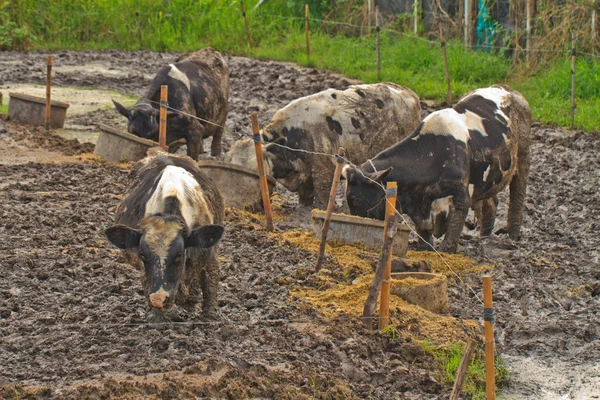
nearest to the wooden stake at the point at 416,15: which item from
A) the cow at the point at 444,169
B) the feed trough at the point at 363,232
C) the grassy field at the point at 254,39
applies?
the grassy field at the point at 254,39

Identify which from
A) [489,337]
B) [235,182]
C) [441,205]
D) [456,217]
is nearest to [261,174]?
[235,182]

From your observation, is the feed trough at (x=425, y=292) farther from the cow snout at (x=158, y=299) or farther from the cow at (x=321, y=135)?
the cow at (x=321, y=135)

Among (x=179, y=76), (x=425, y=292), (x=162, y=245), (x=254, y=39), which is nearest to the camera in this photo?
(x=162, y=245)

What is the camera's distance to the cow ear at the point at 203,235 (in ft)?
27.1

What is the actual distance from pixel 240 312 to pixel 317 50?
17.7m

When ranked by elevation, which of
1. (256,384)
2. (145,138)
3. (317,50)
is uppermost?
(317,50)

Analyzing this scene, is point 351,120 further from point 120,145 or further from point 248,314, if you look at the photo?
point 248,314

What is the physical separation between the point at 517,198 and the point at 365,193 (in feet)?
9.46

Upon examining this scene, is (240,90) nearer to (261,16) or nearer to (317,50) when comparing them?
(317,50)

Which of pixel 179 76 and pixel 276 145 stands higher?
pixel 179 76

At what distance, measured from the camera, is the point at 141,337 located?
27.4 ft

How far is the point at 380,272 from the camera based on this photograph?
8.73 meters

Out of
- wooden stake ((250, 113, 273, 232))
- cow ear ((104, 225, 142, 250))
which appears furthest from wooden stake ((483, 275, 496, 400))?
wooden stake ((250, 113, 273, 232))

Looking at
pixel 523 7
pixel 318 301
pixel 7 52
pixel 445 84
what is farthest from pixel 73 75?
pixel 318 301
